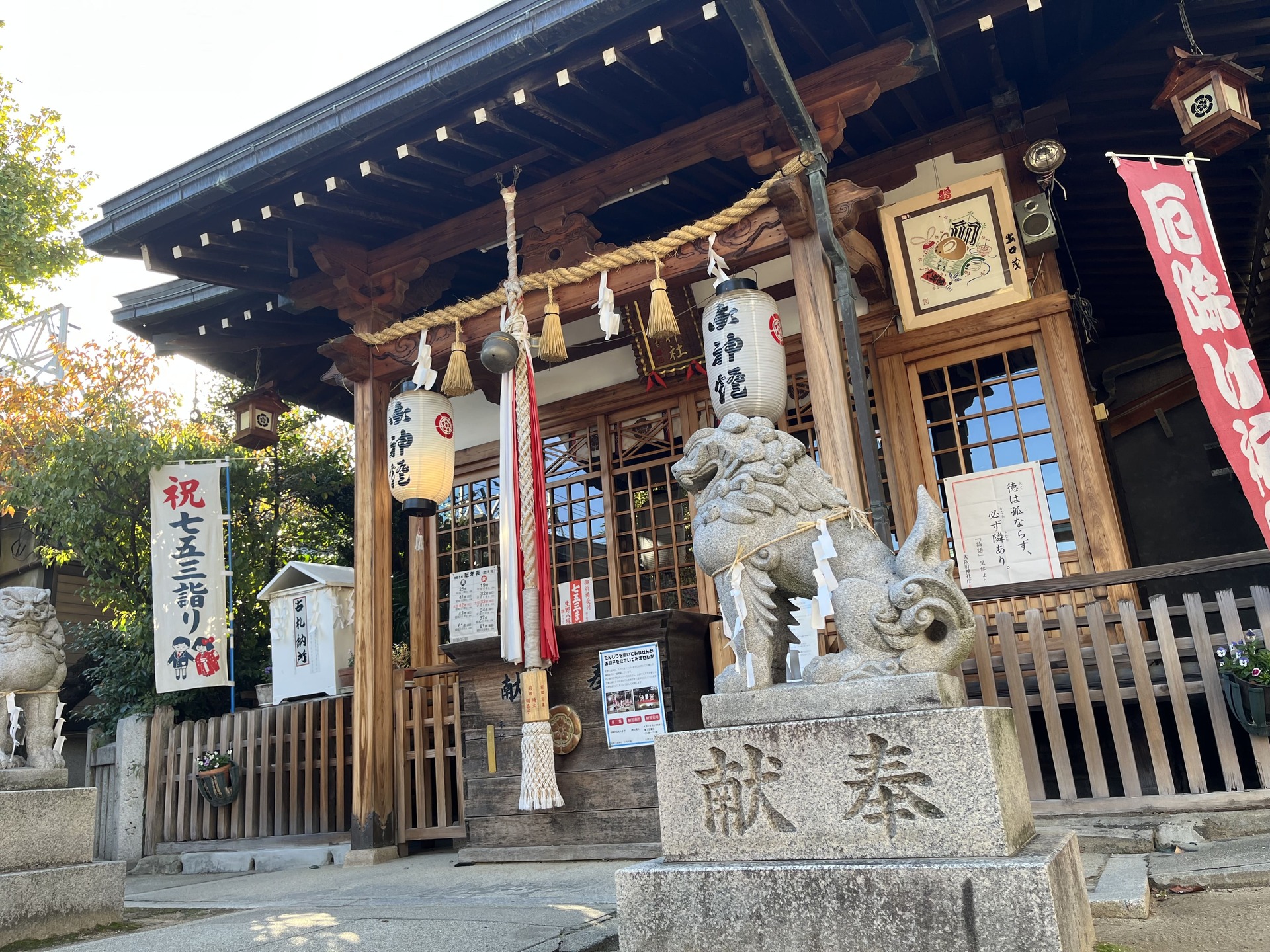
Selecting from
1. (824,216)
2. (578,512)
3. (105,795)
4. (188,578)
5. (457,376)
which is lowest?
(105,795)

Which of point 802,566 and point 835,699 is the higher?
point 802,566

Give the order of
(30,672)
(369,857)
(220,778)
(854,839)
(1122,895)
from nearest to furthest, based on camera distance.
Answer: (854,839)
(1122,895)
(30,672)
(369,857)
(220,778)

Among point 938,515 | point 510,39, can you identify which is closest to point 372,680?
point 510,39

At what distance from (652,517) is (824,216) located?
11.4 ft

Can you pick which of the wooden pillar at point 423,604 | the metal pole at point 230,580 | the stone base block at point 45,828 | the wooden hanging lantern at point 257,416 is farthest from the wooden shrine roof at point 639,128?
the stone base block at point 45,828

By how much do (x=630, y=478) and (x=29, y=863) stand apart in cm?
533

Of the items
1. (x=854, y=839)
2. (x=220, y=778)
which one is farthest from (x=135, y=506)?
(x=854, y=839)

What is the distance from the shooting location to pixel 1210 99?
18.7 ft

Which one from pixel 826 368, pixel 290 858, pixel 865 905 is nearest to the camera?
pixel 865 905

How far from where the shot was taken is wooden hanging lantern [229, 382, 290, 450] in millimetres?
9336

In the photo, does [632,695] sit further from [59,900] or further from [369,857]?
[59,900]

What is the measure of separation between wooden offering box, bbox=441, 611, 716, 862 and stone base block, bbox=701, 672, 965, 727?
2.68 meters

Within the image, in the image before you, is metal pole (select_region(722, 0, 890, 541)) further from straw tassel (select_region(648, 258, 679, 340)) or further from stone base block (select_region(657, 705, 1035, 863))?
stone base block (select_region(657, 705, 1035, 863))

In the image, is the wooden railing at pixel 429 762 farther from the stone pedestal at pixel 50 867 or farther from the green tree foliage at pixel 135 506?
the green tree foliage at pixel 135 506
